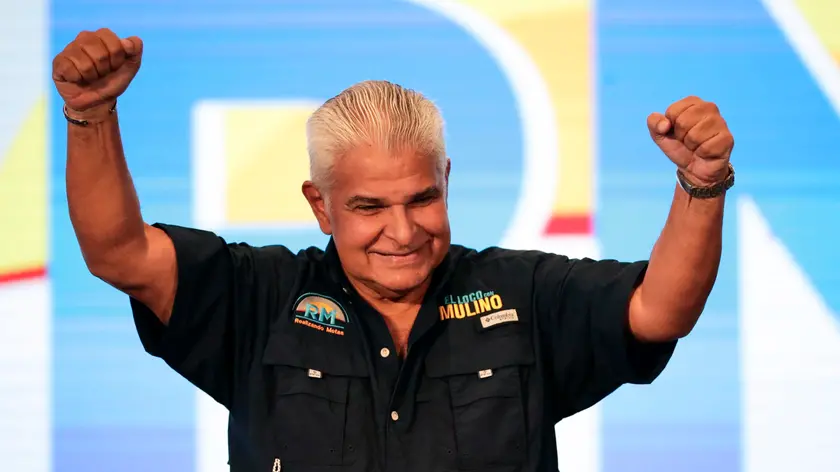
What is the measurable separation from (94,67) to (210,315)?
445 mm

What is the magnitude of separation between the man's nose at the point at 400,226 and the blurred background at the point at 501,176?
0.98 m

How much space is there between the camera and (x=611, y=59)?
2.65 m

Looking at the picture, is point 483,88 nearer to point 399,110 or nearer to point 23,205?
point 399,110

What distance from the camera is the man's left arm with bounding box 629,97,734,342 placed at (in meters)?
1.41

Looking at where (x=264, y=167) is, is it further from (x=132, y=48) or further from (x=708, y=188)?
(x=708, y=188)

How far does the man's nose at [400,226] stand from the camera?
165cm

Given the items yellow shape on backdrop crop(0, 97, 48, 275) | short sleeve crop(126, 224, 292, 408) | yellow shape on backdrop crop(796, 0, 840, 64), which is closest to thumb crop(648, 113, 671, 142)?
short sleeve crop(126, 224, 292, 408)

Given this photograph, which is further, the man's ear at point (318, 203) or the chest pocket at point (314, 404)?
the man's ear at point (318, 203)

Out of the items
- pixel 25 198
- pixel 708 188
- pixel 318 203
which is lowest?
pixel 708 188

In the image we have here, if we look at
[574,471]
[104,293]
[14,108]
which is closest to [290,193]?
[104,293]

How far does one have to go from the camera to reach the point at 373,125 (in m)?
1.68

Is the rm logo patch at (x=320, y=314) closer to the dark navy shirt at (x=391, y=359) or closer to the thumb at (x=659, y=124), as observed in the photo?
the dark navy shirt at (x=391, y=359)

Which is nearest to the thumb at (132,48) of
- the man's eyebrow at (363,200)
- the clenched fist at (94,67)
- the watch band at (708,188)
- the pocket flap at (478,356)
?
the clenched fist at (94,67)

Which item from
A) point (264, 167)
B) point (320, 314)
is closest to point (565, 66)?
point (264, 167)
